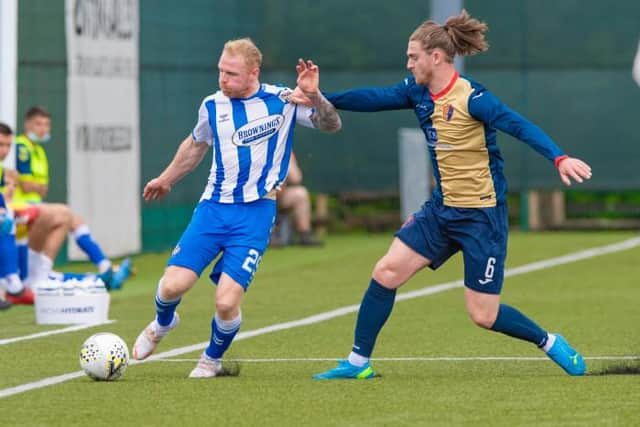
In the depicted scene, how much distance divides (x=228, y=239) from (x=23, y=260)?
6.10 metres

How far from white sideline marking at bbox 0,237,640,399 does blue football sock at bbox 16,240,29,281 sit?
3174 mm

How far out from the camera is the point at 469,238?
8.45 meters

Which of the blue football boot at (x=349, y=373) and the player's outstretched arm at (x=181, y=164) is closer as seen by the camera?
the blue football boot at (x=349, y=373)

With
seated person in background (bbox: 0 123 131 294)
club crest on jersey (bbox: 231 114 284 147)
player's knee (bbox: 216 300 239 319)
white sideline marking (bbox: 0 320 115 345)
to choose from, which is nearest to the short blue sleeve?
club crest on jersey (bbox: 231 114 284 147)

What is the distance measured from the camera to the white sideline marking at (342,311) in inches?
337

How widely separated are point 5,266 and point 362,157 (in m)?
8.54

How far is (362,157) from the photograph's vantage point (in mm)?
21422

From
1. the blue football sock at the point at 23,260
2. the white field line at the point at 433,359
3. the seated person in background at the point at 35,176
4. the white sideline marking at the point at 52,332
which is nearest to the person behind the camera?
the white field line at the point at 433,359

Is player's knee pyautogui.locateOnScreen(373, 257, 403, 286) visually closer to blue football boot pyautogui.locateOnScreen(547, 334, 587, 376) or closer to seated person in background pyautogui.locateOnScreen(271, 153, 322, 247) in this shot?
blue football boot pyautogui.locateOnScreen(547, 334, 587, 376)

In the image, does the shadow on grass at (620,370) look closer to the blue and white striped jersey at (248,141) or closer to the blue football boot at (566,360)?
the blue football boot at (566,360)


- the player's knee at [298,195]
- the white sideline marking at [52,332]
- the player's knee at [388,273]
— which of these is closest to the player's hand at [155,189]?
the player's knee at [388,273]

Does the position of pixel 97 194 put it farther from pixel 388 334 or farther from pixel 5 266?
pixel 388 334

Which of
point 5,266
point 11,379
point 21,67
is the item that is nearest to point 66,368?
point 11,379

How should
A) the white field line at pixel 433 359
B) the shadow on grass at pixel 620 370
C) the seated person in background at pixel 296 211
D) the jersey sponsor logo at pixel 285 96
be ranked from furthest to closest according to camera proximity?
the seated person in background at pixel 296 211, the white field line at pixel 433 359, the jersey sponsor logo at pixel 285 96, the shadow on grass at pixel 620 370
